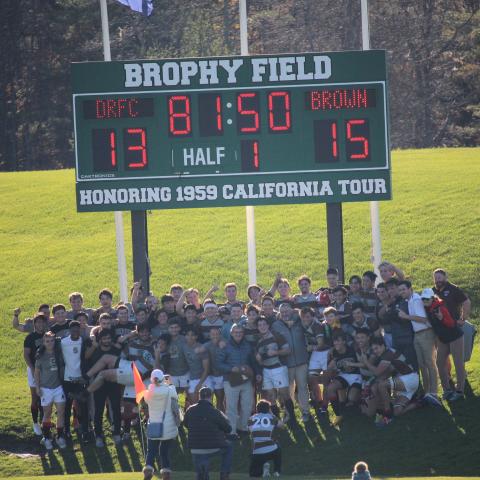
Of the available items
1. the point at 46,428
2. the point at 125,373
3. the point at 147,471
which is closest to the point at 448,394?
the point at 125,373

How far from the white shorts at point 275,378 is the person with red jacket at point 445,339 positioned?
8.23 feet

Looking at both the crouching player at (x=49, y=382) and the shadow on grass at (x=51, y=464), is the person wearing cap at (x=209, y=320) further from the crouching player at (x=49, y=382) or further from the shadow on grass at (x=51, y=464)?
the shadow on grass at (x=51, y=464)

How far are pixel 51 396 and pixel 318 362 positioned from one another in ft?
14.6

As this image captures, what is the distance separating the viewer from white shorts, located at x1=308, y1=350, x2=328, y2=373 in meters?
20.8

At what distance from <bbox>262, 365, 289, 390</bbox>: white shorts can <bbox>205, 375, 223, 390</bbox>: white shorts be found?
79 cm

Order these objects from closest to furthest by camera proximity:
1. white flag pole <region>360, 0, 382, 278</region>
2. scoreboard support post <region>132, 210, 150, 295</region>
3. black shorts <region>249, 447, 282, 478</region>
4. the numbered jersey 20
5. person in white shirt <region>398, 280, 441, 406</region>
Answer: the numbered jersey 20 → black shorts <region>249, 447, 282, 478</region> → person in white shirt <region>398, 280, 441, 406</region> → scoreboard support post <region>132, 210, 150, 295</region> → white flag pole <region>360, 0, 382, 278</region>

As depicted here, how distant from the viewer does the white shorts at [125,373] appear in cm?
2097

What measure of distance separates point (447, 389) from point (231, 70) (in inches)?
266

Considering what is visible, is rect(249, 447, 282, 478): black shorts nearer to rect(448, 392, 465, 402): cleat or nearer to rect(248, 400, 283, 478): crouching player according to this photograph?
rect(248, 400, 283, 478): crouching player

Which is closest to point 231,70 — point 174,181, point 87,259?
point 174,181

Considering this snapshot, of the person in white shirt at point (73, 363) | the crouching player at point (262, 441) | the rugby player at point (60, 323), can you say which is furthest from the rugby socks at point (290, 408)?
the rugby player at point (60, 323)

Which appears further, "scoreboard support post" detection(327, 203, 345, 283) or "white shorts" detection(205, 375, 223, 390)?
"scoreboard support post" detection(327, 203, 345, 283)

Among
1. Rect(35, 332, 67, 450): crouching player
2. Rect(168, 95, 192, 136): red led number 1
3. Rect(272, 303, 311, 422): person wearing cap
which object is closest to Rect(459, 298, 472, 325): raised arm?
Rect(272, 303, 311, 422): person wearing cap

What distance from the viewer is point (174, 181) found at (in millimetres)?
22859
